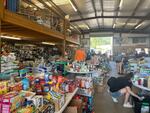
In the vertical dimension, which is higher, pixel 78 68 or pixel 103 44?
pixel 103 44

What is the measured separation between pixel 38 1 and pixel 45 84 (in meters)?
5.97

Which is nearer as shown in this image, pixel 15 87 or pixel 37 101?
pixel 37 101

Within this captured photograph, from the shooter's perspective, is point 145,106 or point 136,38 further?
point 136,38

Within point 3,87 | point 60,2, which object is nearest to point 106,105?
point 3,87

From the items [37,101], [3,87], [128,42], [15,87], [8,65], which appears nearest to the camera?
[3,87]

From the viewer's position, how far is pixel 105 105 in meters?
5.90

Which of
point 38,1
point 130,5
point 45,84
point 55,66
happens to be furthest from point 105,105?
point 130,5

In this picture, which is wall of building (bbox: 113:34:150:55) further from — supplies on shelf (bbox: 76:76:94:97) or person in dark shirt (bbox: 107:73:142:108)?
supplies on shelf (bbox: 76:76:94:97)

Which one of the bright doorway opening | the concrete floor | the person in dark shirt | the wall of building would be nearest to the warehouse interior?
the concrete floor

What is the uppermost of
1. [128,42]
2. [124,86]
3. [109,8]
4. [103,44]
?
[109,8]

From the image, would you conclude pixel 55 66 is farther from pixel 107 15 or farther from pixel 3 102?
pixel 107 15

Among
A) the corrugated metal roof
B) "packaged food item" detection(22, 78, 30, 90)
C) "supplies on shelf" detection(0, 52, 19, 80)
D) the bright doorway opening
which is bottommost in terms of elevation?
"packaged food item" detection(22, 78, 30, 90)

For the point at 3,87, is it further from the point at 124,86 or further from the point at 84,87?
the point at 124,86

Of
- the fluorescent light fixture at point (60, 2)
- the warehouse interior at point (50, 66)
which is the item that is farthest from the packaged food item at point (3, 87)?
the fluorescent light fixture at point (60, 2)
